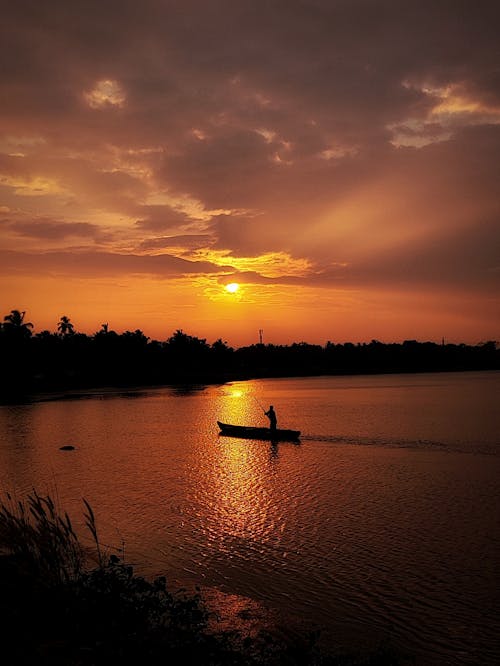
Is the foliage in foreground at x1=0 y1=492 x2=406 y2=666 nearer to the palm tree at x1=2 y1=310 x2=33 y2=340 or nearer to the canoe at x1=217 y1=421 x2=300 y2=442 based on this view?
the canoe at x1=217 y1=421 x2=300 y2=442

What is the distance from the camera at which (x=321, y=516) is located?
944 inches

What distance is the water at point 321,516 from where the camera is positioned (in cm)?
1402

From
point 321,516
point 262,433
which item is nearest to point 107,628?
point 321,516

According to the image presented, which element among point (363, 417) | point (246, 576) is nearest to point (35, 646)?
point (246, 576)

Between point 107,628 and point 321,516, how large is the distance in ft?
48.0

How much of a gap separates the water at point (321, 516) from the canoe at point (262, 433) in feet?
3.13

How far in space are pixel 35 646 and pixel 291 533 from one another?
1325 centimetres

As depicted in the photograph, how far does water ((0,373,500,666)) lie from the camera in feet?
46.0

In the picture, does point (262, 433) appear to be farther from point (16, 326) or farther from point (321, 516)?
point (16, 326)

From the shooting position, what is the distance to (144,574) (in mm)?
16375

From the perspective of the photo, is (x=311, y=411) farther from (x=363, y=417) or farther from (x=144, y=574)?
(x=144, y=574)

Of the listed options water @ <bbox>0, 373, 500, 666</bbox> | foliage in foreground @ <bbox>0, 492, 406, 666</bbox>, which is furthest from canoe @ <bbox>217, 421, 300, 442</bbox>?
foliage in foreground @ <bbox>0, 492, 406, 666</bbox>

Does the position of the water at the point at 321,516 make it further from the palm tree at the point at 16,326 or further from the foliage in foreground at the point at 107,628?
the palm tree at the point at 16,326

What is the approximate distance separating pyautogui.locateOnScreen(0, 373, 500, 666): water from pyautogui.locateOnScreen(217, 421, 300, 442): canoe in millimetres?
955
